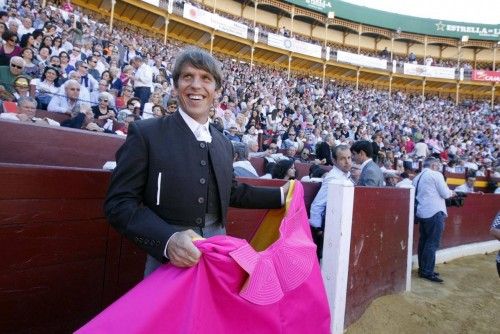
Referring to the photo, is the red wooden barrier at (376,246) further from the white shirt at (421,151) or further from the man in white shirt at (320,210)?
the white shirt at (421,151)

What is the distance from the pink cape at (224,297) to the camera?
3.45ft

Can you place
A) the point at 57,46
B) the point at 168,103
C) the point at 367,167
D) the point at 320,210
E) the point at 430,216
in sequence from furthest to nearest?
the point at 57,46 → the point at 168,103 → the point at 430,216 → the point at 367,167 → the point at 320,210

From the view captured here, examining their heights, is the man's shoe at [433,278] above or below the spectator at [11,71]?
below

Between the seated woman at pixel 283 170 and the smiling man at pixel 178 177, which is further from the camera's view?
the seated woman at pixel 283 170

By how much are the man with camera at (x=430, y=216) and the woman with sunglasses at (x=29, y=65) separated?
17.1ft

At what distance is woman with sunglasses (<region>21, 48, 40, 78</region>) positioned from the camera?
4.93 m

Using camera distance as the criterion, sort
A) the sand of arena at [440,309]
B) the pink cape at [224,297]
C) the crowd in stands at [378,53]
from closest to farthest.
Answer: the pink cape at [224,297]
the sand of arena at [440,309]
the crowd in stands at [378,53]

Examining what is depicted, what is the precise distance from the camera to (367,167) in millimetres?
3883

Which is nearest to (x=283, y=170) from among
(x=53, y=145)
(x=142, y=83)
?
(x=53, y=145)

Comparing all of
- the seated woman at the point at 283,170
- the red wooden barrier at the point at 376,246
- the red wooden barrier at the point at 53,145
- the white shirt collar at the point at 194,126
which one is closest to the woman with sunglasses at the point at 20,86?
the red wooden barrier at the point at 53,145

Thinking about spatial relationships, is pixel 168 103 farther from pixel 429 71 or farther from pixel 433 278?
pixel 429 71

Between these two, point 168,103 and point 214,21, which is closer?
point 168,103

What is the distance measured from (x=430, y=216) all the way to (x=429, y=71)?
28.2m

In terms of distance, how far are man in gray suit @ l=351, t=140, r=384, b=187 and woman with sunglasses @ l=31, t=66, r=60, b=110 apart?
3558 mm
